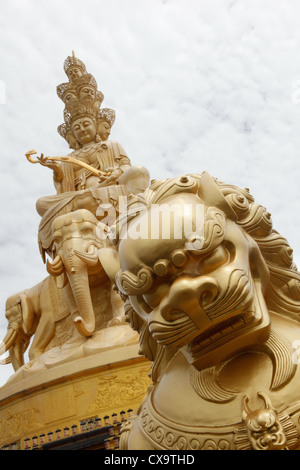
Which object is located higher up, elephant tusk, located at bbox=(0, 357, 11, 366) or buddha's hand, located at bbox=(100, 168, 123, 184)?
buddha's hand, located at bbox=(100, 168, 123, 184)

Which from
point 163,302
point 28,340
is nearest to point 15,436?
point 28,340

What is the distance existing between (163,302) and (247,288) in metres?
0.21

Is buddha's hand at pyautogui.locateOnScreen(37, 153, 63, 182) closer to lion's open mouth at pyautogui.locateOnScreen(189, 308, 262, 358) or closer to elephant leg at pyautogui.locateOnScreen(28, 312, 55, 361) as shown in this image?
elephant leg at pyautogui.locateOnScreen(28, 312, 55, 361)

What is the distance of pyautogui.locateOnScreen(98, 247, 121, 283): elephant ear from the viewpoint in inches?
62.1

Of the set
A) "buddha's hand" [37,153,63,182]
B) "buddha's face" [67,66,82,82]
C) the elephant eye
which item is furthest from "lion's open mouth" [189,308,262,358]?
"buddha's face" [67,66,82,82]

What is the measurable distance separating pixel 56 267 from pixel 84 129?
3.25 m

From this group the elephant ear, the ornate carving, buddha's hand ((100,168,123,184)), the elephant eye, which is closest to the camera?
the ornate carving

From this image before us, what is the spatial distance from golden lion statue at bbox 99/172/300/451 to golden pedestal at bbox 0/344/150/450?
3392 mm

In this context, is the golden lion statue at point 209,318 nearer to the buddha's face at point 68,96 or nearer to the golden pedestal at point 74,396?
the golden pedestal at point 74,396

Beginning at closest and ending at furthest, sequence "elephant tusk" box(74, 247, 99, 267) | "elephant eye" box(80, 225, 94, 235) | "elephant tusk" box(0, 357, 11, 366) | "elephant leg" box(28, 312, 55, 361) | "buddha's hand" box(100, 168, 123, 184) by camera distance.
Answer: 1. "elephant tusk" box(74, 247, 99, 267)
2. "elephant eye" box(80, 225, 94, 235)
3. "elephant leg" box(28, 312, 55, 361)
4. "elephant tusk" box(0, 357, 11, 366)
5. "buddha's hand" box(100, 168, 123, 184)

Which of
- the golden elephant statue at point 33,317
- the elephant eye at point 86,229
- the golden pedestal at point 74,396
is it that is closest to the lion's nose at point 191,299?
the golden pedestal at point 74,396

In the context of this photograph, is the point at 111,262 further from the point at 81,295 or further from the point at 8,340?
the point at 8,340

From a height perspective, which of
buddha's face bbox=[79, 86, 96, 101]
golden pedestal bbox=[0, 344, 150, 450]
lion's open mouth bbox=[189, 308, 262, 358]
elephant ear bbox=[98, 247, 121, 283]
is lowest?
lion's open mouth bbox=[189, 308, 262, 358]
